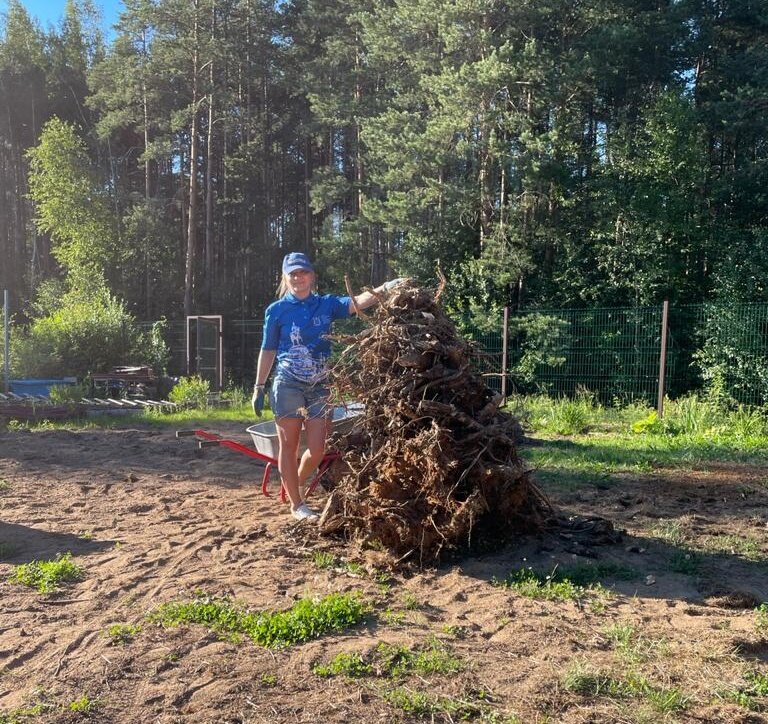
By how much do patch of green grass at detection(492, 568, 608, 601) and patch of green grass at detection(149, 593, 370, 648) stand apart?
0.74 m

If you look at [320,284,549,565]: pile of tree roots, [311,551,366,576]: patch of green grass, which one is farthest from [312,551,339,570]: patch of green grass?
[320,284,549,565]: pile of tree roots

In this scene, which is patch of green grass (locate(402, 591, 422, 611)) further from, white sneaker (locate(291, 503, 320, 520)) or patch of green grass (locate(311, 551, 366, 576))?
white sneaker (locate(291, 503, 320, 520))

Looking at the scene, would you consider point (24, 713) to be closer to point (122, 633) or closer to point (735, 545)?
Answer: point (122, 633)

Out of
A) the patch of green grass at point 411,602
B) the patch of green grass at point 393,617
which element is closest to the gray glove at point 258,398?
the patch of green grass at point 411,602

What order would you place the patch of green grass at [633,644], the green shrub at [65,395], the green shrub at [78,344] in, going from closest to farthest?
1. the patch of green grass at [633,644]
2. the green shrub at [65,395]
3. the green shrub at [78,344]

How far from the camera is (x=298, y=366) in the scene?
4.32m

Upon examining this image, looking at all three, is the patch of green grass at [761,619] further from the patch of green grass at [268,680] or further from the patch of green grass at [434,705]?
the patch of green grass at [268,680]

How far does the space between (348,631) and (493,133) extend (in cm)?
1495

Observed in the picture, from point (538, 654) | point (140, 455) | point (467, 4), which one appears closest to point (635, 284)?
point (467, 4)

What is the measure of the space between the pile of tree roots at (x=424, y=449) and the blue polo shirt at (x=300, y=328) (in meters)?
0.44

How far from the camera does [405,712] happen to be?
2221 millimetres

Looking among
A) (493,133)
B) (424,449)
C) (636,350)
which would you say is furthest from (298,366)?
(493,133)

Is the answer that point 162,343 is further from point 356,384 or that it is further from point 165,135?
point 356,384

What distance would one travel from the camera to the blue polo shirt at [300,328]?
4371 millimetres
